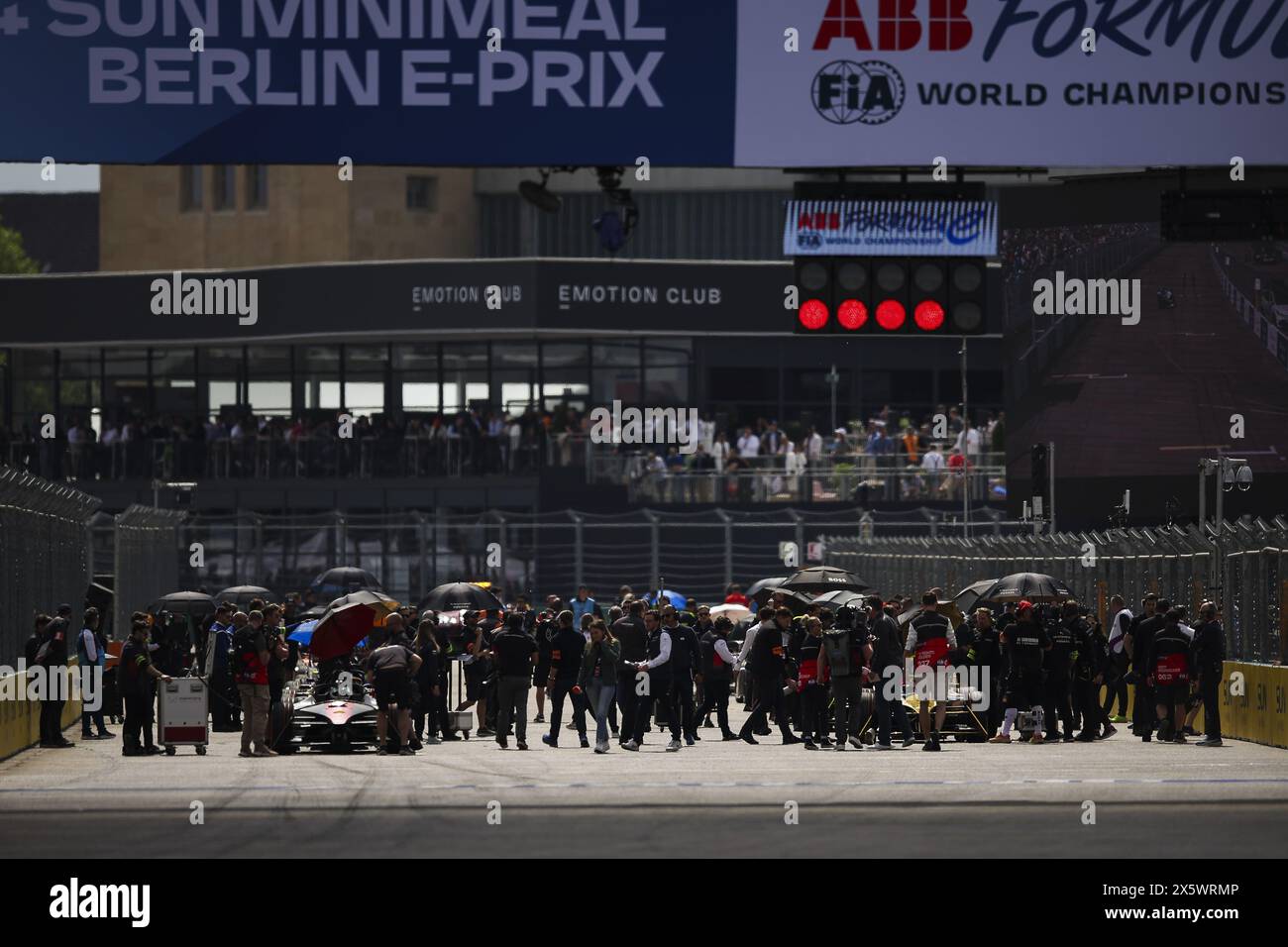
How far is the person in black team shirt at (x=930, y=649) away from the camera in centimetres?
2716

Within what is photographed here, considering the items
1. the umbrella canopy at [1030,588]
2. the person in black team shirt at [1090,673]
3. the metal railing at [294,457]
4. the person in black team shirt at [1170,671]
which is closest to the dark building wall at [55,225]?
the metal railing at [294,457]

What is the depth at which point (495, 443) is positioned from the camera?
2100 inches

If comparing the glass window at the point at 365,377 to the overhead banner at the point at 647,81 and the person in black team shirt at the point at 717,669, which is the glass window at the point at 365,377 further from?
the overhead banner at the point at 647,81

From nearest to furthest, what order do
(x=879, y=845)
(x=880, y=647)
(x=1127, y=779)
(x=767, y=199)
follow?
(x=879, y=845)
(x=1127, y=779)
(x=880, y=647)
(x=767, y=199)

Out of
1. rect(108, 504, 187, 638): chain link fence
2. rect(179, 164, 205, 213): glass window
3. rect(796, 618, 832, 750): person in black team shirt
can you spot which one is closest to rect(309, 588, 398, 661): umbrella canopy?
rect(796, 618, 832, 750): person in black team shirt

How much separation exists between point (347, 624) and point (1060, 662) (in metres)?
9.68

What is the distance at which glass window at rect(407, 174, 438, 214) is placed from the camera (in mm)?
64438

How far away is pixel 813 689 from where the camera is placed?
89.0 ft

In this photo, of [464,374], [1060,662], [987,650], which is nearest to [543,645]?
[987,650]

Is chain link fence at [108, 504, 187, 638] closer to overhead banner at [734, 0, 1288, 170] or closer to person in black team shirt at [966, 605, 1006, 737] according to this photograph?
person in black team shirt at [966, 605, 1006, 737]

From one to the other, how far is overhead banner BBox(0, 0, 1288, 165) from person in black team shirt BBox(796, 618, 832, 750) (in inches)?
342
